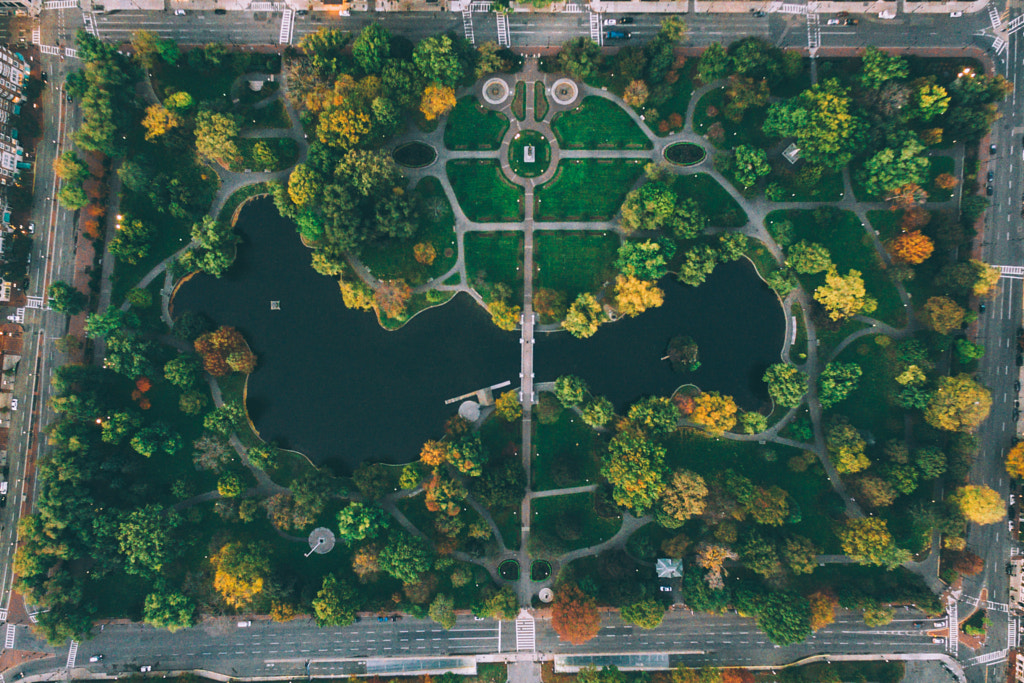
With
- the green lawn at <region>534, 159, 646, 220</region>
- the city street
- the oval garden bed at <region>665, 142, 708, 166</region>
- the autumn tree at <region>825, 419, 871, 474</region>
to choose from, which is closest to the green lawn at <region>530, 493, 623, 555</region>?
the city street

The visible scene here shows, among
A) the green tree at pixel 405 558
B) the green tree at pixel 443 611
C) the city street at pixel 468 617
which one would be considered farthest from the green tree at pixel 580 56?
the green tree at pixel 443 611

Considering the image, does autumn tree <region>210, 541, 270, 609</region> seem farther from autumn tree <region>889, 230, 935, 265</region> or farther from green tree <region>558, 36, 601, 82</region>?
autumn tree <region>889, 230, 935, 265</region>

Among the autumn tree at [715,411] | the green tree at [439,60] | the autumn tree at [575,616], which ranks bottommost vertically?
the autumn tree at [575,616]

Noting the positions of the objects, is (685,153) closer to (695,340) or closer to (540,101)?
(540,101)

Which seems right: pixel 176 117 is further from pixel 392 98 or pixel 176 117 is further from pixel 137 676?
pixel 137 676

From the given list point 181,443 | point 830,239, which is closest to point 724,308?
point 830,239

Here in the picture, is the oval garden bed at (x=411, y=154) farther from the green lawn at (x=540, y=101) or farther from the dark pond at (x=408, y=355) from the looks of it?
the dark pond at (x=408, y=355)
